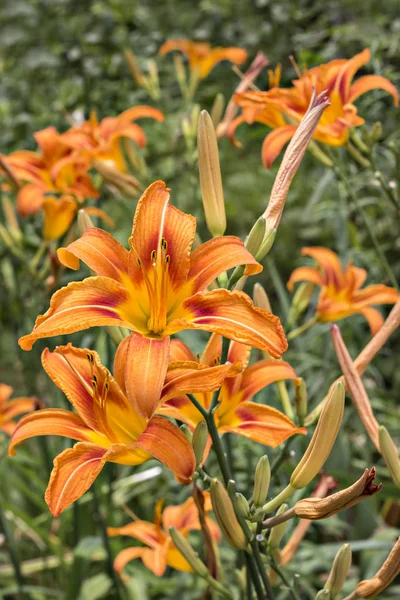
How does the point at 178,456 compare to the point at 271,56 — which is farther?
the point at 271,56

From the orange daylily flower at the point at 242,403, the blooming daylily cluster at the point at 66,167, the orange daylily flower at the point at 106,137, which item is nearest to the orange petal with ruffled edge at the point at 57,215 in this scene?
the blooming daylily cluster at the point at 66,167

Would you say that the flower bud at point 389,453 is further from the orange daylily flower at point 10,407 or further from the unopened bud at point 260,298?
the orange daylily flower at point 10,407

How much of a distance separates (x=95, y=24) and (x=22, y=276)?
1.61 m

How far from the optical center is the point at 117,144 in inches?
68.9

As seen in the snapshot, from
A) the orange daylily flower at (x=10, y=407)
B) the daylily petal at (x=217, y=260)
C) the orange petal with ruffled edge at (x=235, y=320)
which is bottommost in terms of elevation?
the orange daylily flower at (x=10, y=407)

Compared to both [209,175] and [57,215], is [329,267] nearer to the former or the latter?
[57,215]

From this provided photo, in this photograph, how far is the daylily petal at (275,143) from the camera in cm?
117

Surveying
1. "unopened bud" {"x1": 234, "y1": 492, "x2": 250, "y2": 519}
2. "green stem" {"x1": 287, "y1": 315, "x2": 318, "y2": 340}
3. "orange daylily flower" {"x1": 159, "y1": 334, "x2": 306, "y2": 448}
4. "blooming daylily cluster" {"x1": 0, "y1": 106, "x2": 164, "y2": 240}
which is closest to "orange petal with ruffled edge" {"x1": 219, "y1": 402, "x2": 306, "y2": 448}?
"orange daylily flower" {"x1": 159, "y1": 334, "x2": 306, "y2": 448}

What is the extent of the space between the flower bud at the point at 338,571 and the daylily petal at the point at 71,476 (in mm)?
278

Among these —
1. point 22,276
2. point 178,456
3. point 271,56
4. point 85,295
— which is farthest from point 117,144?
point 271,56

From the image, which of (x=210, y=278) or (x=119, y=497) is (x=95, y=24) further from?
(x=210, y=278)

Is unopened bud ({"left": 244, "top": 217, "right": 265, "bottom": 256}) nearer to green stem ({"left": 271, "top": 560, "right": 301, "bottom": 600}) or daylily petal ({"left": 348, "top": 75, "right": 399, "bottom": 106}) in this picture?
green stem ({"left": 271, "top": 560, "right": 301, "bottom": 600})

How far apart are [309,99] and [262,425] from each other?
571 mm

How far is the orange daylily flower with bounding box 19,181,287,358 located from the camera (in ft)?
2.43
